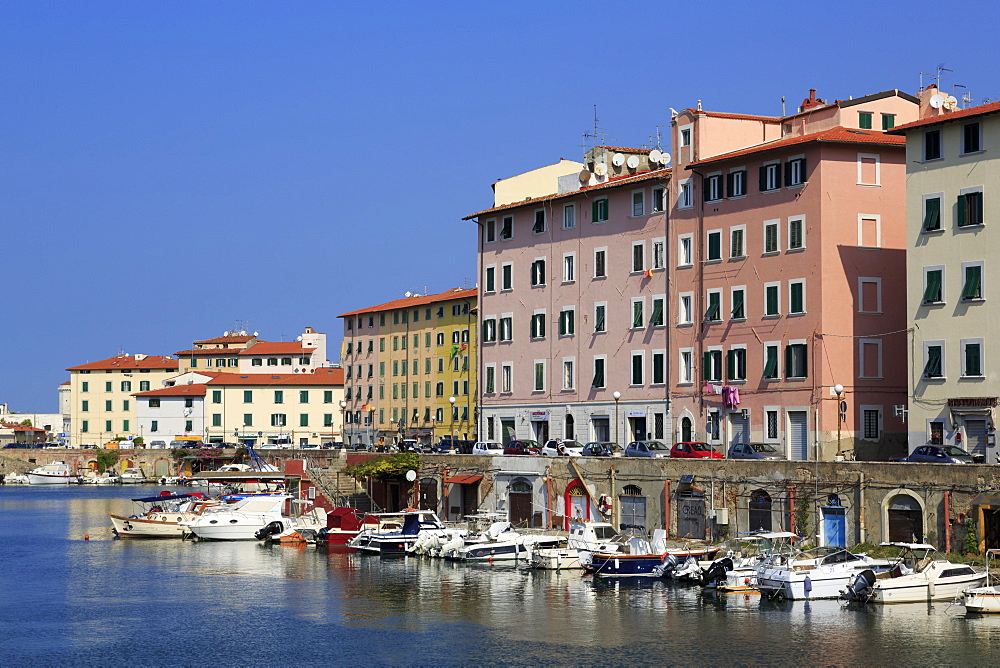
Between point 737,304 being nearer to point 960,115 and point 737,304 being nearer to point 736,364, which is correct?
point 736,364

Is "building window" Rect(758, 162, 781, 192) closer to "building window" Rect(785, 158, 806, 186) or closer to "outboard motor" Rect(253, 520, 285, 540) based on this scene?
"building window" Rect(785, 158, 806, 186)

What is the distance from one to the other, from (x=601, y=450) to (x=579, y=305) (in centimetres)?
1412

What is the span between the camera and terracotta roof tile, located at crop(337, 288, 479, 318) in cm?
12196

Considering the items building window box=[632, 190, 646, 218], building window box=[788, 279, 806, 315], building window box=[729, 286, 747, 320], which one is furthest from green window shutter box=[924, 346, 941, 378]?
building window box=[632, 190, 646, 218]

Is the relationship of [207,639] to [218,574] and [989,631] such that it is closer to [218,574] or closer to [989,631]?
[218,574]

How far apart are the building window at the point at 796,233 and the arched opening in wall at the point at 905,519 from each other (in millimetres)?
19789

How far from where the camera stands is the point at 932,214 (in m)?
66.4

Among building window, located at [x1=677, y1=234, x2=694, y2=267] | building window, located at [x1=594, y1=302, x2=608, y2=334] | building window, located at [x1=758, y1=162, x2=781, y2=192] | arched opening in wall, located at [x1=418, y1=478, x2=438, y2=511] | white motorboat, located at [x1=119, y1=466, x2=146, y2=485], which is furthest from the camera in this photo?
white motorboat, located at [x1=119, y1=466, x2=146, y2=485]

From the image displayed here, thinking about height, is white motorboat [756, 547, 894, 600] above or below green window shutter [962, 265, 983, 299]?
below

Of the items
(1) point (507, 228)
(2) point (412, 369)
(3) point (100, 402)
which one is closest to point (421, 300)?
(2) point (412, 369)

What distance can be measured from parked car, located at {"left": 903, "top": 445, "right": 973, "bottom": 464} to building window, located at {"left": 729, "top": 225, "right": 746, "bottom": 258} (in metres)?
19.7

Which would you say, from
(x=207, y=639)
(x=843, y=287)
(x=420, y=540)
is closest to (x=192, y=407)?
(x=420, y=540)

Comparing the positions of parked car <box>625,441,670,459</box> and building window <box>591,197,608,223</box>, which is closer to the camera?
parked car <box>625,441,670,459</box>

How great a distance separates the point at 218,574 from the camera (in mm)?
66688
